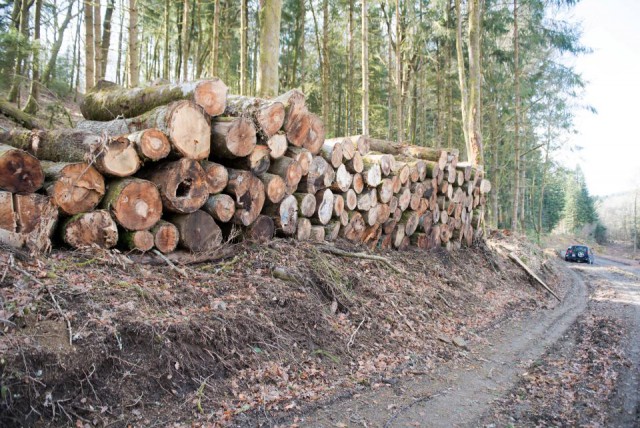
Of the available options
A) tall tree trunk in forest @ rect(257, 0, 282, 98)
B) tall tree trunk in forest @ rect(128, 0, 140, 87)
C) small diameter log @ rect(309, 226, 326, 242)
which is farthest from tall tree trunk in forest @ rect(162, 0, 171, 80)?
small diameter log @ rect(309, 226, 326, 242)

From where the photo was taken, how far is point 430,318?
6973 mm

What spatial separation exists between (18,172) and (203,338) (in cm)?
242

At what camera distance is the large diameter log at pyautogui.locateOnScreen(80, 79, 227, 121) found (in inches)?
213

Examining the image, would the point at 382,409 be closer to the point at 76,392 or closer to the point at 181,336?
the point at 181,336

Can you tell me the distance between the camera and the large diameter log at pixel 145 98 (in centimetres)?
541

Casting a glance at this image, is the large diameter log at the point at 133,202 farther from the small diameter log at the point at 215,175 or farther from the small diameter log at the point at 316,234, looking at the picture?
the small diameter log at the point at 316,234

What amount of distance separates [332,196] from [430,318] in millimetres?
2637

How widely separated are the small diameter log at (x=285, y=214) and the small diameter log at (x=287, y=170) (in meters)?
0.19

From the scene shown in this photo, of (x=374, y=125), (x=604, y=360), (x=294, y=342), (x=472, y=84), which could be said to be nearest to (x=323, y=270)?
(x=294, y=342)

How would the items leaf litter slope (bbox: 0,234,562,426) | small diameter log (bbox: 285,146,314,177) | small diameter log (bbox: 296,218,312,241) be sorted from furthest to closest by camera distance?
1. small diameter log (bbox: 296,218,312,241)
2. small diameter log (bbox: 285,146,314,177)
3. leaf litter slope (bbox: 0,234,562,426)

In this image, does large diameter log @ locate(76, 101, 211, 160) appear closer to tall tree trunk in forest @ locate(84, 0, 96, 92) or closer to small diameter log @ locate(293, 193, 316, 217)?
small diameter log @ locate(293, 193, 316, 217)

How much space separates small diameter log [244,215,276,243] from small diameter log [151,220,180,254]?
3.67 feet

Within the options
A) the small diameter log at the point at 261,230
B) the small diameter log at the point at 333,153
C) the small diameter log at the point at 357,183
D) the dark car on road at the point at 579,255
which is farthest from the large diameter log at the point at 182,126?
the dark car on road at the point at 579,255

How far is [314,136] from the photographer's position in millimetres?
6879
